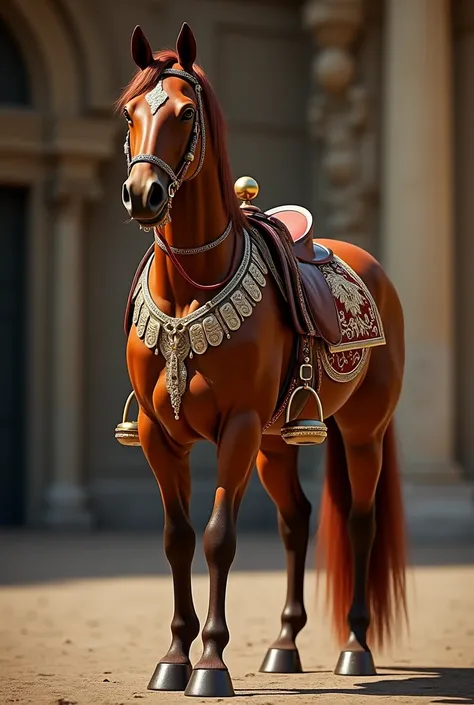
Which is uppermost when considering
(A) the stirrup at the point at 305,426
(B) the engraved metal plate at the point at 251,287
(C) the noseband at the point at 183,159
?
(C) the noseband at the point at 183,159

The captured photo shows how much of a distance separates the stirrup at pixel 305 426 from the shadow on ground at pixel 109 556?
12.8ft

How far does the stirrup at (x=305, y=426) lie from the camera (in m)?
4.88

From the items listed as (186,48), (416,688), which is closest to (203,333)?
(186,48)

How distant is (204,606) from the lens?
25.3 ft

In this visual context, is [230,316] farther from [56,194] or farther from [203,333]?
[56,194]

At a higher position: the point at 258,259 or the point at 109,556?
the point at 258,259

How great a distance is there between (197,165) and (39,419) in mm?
8774

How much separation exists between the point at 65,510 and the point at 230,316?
8562 millimetres

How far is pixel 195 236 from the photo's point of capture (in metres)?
4.63

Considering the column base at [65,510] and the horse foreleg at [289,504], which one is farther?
the column base at [65,510]

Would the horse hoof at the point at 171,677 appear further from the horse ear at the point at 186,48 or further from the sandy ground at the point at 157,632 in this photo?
the horse ear at the point at 186,48

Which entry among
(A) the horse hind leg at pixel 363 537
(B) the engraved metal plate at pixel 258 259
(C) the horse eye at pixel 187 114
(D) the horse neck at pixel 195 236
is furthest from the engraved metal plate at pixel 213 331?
(A) the horse hind leg at pixel 363 537

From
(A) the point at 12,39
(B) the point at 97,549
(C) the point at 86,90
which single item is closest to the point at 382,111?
(C) the point at 86,90

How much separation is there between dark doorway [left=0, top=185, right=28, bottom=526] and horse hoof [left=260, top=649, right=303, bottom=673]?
808cm
